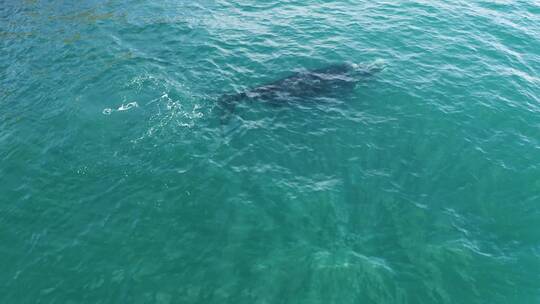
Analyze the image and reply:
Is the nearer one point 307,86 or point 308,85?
point 307,86

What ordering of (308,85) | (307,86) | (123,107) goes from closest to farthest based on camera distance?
1. (123,107)
2. (307,86)
3. (308,85)

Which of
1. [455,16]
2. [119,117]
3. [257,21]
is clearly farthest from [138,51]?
[455,16]

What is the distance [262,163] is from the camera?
29.6 meters

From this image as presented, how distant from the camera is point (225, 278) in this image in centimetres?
2228

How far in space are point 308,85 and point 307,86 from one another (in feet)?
0.65

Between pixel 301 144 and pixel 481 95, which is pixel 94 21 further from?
pixel 481 95

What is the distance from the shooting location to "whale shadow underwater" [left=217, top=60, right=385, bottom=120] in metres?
35.0

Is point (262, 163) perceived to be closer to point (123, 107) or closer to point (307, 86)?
point (307, 86)

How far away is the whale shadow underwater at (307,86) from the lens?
3500 cm

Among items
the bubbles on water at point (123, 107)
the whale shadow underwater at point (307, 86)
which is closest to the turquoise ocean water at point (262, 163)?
the bubbles on water at point (123, 107)

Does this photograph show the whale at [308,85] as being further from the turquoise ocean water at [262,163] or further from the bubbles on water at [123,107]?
the bubbles on water at [123,107]

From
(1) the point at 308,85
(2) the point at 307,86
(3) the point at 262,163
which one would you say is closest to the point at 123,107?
(3) the point at 262,163

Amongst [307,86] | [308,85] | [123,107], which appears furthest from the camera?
[308,85]

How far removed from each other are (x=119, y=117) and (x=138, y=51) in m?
10.6
